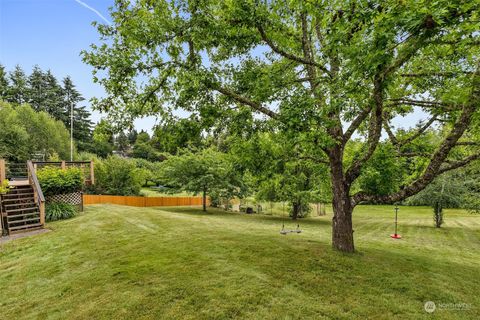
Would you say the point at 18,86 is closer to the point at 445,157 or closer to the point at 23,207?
the point at 23,207

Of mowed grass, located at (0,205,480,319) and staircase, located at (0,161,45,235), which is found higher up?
staircase, located at (0,161,45,235)

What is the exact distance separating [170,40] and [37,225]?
27.6 feet

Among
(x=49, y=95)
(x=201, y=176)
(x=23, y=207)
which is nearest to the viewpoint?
(x=23, y=207)

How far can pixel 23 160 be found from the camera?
3119cm

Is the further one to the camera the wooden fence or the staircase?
the wooden fence

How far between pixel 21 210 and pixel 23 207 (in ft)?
2.43

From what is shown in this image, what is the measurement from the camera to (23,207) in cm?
1005

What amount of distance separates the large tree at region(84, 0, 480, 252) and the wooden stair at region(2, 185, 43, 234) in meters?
6.15

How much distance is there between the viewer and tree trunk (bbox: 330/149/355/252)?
648cm

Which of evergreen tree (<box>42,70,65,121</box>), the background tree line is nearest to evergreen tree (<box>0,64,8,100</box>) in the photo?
the background tree line

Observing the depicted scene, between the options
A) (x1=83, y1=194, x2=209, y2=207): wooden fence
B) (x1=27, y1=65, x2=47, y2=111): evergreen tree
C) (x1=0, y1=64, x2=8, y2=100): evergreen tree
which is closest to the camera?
(x1=83, y1=194, x2=209, y2=207): wooden fence

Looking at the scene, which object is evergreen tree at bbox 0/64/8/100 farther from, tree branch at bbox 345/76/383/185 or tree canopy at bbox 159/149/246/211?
tree branch at bbox 345/76/383/185

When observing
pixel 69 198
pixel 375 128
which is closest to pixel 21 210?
pixel 69 198

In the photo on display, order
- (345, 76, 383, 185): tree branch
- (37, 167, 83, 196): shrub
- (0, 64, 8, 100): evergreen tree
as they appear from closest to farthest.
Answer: (345, 76, 383, 185): tree branch → (37, 167, 83, 196): shrub → (0, 64, 8, 100): evergreen tree
